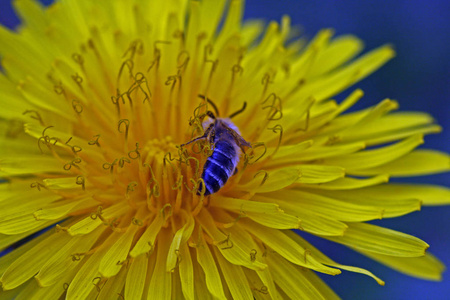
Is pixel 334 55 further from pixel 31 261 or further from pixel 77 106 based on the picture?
pixel 31 261

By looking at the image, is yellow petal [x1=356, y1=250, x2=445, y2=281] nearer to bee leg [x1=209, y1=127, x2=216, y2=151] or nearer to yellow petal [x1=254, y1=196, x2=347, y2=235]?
yellow petal [x1=254, y1=196, x2=347, y2=235]

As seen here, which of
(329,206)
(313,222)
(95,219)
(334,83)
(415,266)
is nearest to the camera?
(95,219)

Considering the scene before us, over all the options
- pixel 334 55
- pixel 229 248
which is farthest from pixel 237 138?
pixel 334 55

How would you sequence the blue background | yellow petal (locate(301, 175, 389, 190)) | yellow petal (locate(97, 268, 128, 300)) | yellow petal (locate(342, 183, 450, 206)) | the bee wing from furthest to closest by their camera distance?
the blue background → yellow petal (locate(342, 183, 450, 206)) → yellow petal (locate(301, 175, 389, 190)) → the bee wing → yellow petal (locate(97, 268, 128, 300))

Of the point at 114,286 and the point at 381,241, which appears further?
the point at 381,241

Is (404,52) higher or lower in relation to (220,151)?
higher

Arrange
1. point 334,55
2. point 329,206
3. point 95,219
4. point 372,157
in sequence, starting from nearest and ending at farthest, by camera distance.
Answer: point 95,219
point 329,206
point 372,157
point 334,55

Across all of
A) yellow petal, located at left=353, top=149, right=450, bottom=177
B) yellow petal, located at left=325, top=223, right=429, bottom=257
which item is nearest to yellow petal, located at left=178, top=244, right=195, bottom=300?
yellow petal, located at left=325, top=223, right=429, bottom=257

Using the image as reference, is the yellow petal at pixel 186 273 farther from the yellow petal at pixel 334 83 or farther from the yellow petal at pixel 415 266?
the yellow petal at pixel 334 83
